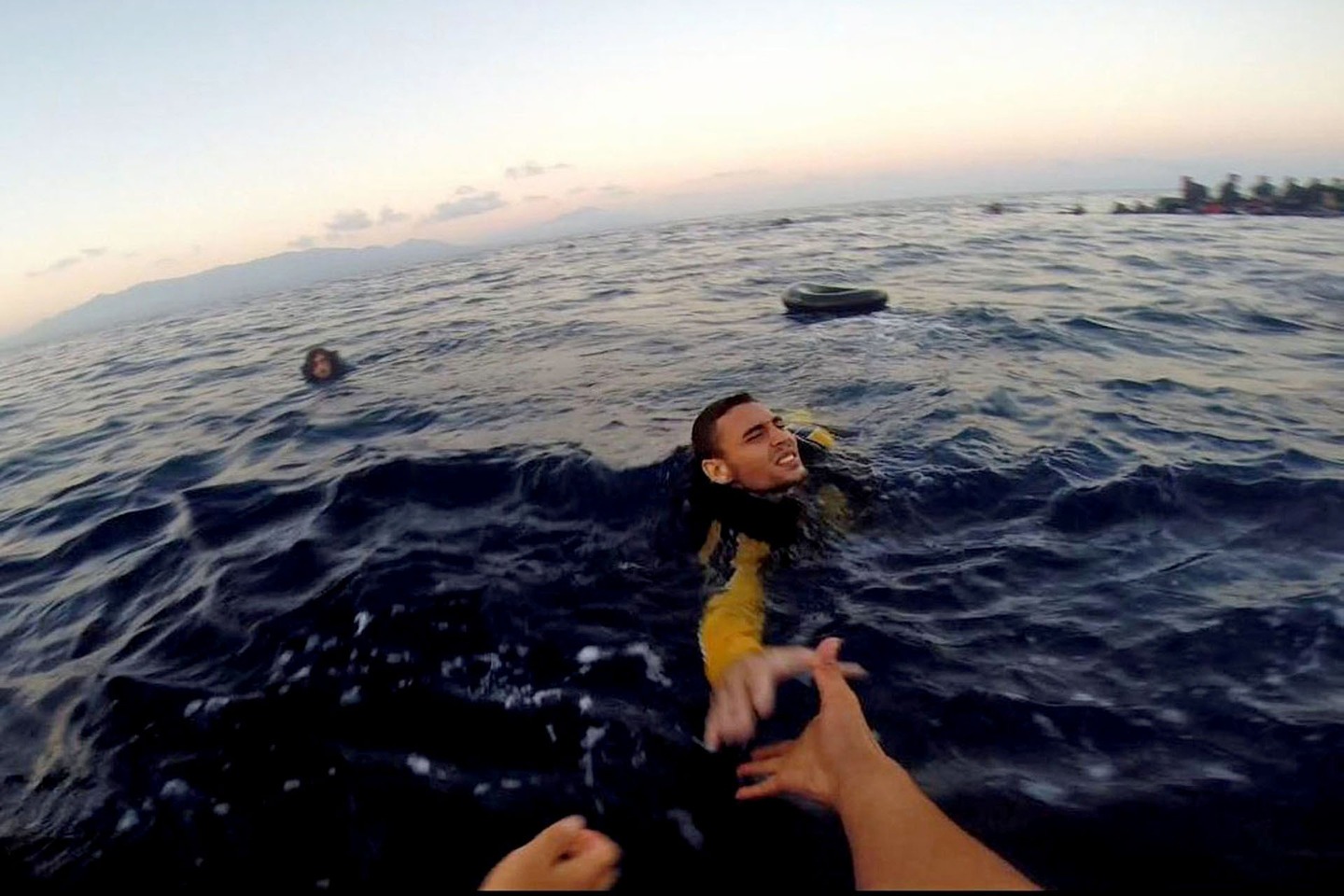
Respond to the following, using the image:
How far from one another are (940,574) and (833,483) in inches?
53.4

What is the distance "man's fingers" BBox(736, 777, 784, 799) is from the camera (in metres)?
2.80

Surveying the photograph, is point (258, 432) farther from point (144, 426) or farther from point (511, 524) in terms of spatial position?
point (511, 524)

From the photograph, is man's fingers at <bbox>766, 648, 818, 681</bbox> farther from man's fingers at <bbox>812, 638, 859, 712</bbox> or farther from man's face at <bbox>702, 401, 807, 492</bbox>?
man's face at <bbox>702, 401, 807, 492</bbox>

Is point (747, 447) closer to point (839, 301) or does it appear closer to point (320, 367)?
point (839, 301)

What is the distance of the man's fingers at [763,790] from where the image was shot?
2803 mm

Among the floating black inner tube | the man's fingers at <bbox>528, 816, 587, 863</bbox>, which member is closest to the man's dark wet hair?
the man's fingers at <bbox>528, 816, 587, 863</bbox>

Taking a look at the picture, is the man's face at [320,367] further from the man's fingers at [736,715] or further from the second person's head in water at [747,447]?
the man's fingers at [736,715]

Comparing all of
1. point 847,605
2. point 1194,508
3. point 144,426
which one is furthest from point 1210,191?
point 144,426

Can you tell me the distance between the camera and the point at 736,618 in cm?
391

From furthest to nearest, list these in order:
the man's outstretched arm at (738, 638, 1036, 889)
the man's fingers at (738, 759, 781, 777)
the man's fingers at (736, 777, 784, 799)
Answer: the man's fingers at (738, 759, 781, 777) → the man's fingers at (736, 777, 784, 799) → the man's outstretched arm at (738, 638, 1036, 889)

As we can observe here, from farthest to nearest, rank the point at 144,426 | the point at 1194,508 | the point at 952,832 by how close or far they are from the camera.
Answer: the point at 144,426, the point at 1194,508, the point at 952,832

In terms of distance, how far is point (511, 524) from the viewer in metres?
5.69

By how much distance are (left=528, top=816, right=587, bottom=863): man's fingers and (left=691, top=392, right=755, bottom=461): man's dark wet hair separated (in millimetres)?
3309

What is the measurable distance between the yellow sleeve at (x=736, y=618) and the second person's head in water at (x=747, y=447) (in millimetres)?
580
